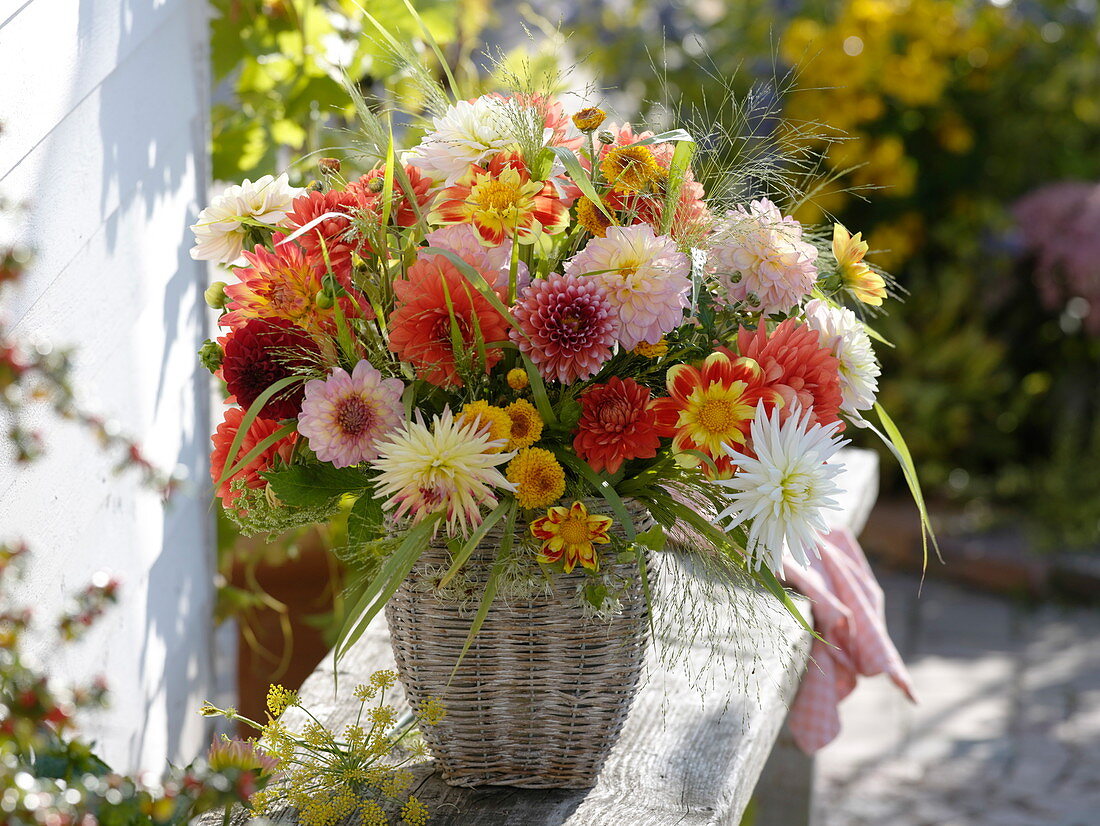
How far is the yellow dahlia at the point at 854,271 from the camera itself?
98cm

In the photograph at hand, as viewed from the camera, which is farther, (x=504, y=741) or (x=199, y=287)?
(x=199, y=287)

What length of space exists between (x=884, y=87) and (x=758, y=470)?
3125 mm

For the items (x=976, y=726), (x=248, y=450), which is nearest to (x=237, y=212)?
(x=248, y=450)

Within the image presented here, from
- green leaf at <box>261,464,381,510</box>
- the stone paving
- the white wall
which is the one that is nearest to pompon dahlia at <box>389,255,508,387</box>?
green leaf at <box>261,464,381,510</box>

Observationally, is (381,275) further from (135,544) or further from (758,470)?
(135,544)

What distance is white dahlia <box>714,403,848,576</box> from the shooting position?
2.64ft

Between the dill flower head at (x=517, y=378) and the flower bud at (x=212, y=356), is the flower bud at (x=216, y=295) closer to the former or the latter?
the flower bud at (x=212, y=356)

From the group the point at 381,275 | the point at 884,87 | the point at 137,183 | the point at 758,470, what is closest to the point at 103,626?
the point at 137,183

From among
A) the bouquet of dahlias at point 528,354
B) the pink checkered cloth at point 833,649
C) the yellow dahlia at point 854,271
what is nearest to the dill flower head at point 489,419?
the bouquet of dahlias at point 528,354

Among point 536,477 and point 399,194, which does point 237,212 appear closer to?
point 399,194

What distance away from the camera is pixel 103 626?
4.26 feet

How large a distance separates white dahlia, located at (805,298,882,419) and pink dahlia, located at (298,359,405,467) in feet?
1.16

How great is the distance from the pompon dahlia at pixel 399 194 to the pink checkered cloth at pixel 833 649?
80 centimetres

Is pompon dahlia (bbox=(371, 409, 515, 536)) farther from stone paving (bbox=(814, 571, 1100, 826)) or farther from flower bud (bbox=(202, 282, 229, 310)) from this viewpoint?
stone paving (bbox=(814, 571, 1100, 826))
